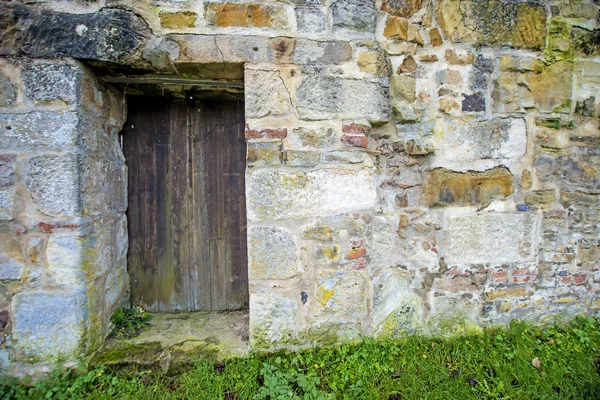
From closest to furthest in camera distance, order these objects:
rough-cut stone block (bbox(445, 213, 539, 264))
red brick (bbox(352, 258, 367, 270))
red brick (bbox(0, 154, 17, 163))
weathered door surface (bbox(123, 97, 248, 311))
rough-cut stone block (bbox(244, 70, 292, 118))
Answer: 1. red brick (bbox(0, 154, 17, 163))
2. rough-cut stone block (bbox(244, 70, 292, 118))
3. red brick (bbox(352, 258, 367, 270))
4. rough-cut stone block (bbox(445, 213, 539, 264))
5. weathered door surface (bbox(123, 97, 248, 311))

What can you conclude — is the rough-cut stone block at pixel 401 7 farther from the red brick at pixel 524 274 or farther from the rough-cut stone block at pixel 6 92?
the rough-cut stone block at pixel 6 92

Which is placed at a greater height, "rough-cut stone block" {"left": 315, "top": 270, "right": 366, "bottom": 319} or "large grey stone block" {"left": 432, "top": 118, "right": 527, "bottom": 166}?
"large grey stone block" {"left": 432, "top": 118, "right": 527, "bottom": 166}

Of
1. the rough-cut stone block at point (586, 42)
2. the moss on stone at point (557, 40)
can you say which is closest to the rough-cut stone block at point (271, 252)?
the moss on stone at point (557, 40)

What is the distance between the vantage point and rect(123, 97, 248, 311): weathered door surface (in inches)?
86.0

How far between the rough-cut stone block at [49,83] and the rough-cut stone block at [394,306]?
209 centimetres

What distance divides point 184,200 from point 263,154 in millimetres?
856

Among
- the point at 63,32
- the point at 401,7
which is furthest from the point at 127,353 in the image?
the point at 401,7

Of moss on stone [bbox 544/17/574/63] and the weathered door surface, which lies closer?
moss on stone [bbox 544/17/574/63]

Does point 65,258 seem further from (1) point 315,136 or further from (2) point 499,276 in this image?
(2) point 499,276

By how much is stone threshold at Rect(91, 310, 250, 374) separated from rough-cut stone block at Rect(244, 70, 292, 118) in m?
1.40

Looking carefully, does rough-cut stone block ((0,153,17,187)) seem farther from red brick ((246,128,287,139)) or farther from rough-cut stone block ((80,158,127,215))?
red brick ((246,128,287,139))

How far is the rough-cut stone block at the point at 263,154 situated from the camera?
5.62 ft

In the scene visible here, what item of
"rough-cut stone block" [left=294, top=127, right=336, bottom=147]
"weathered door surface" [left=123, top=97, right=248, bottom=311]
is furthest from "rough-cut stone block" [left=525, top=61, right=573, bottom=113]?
"weathered door surface" [left=123, top=97, right=248, bottom=311]

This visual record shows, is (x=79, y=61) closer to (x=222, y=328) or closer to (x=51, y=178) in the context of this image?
(x=51, y=178)
